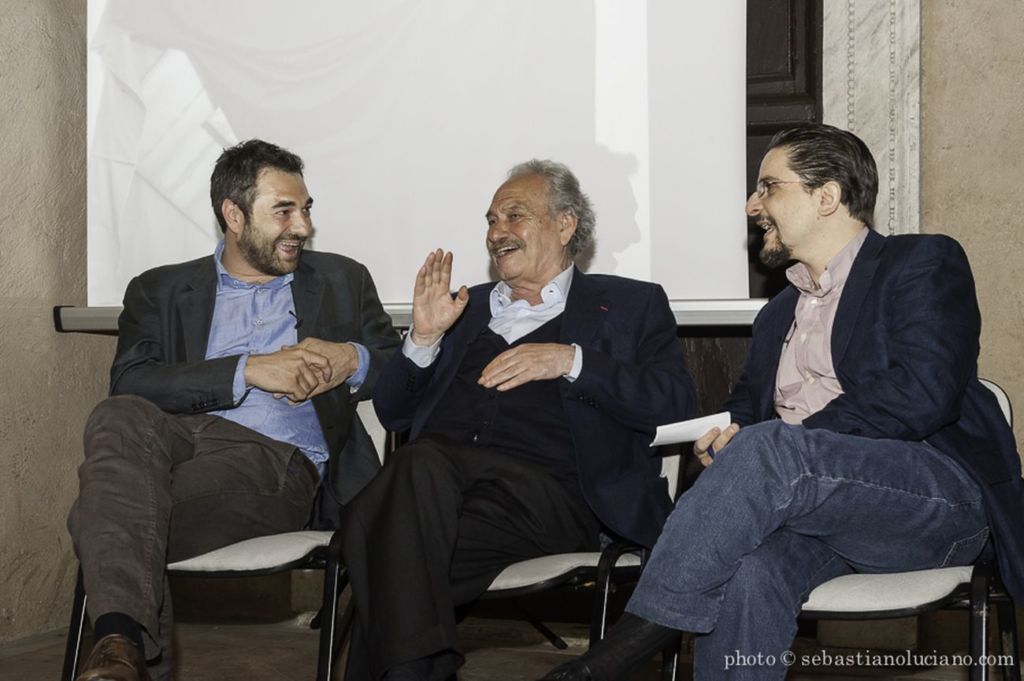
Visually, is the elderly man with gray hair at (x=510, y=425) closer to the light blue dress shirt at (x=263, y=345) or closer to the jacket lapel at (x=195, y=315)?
the light blue dress shirt at (x=263, y=345)

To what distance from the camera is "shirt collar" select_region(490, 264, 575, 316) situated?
325 centimetres

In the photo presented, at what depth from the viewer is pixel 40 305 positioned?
4117mm

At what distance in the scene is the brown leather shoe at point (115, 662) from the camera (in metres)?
2.19

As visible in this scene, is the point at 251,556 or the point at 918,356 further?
the point at 251,556

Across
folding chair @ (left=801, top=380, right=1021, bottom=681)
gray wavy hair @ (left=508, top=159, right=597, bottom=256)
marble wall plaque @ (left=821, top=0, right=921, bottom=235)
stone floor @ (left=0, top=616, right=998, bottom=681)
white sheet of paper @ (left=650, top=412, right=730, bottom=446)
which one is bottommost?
stone floor @ (left=0, top=616, right=998, bottom=681)

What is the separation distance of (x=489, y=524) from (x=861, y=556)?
82cm

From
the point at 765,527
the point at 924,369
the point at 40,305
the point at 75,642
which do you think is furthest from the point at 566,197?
the point at 40,305

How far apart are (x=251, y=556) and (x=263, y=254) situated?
965 millimetres

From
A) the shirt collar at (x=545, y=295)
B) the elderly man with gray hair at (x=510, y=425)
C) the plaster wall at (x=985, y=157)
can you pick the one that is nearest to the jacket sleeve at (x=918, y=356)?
the elderly man with gray hair at (x=510, y=425)

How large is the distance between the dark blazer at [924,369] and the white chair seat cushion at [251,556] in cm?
117

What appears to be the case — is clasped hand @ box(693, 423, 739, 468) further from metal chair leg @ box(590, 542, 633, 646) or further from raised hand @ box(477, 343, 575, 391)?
raised hand @ box(477, 343, 575, 391)

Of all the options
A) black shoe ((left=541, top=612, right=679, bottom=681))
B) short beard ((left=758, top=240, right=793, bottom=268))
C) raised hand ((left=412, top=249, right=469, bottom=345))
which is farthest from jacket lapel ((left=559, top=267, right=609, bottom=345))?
black shoe ((left=541, top=612, right=679, bottom=681))

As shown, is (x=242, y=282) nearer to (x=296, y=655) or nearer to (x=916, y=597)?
(x=296, y=655)

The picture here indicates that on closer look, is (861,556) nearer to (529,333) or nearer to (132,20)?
(529,333)
